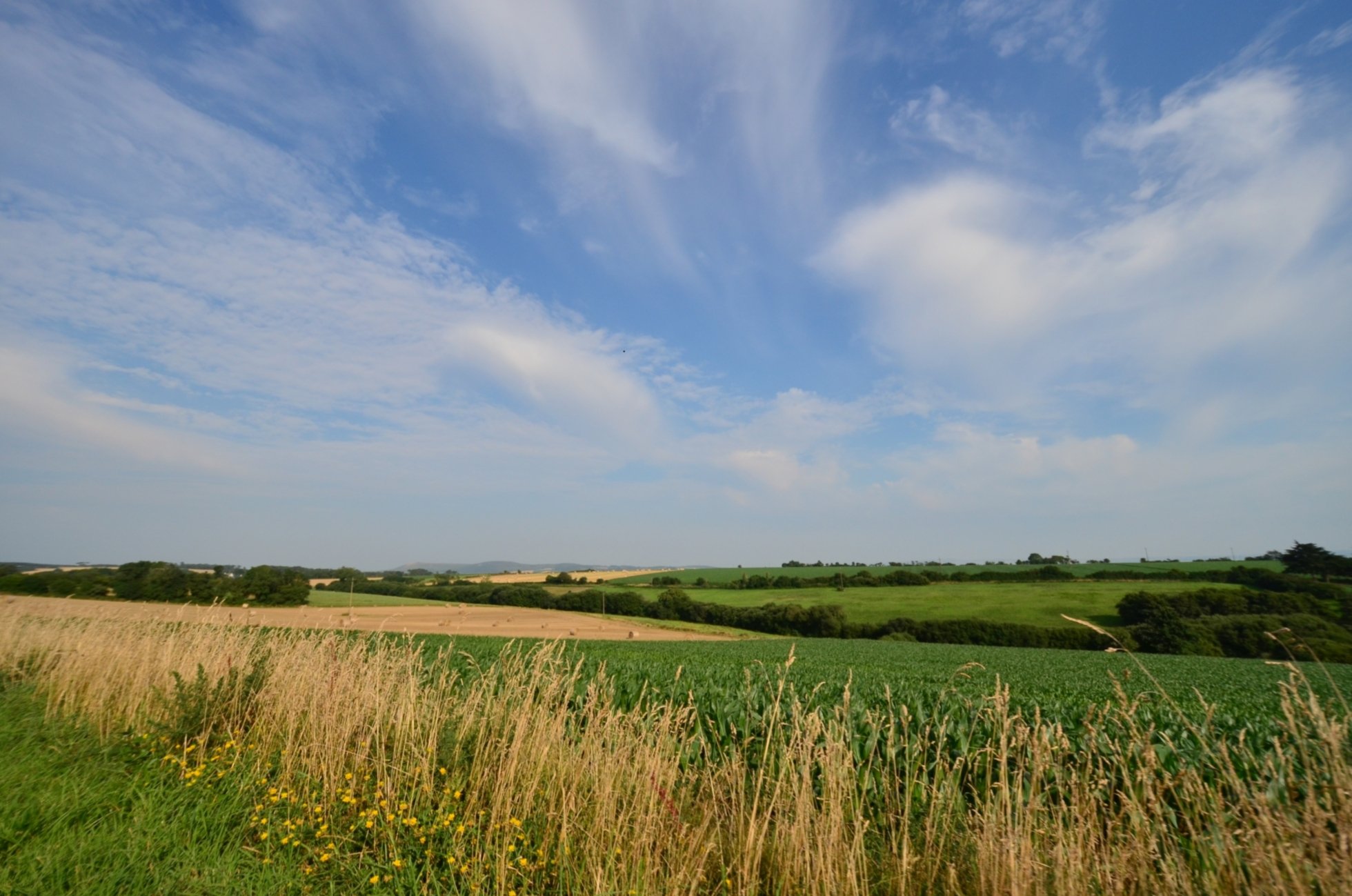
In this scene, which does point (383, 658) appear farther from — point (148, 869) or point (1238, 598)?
point (1238, 598)

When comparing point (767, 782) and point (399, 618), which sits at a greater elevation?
point (767, 782)

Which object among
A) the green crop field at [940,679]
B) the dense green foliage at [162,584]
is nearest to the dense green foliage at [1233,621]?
the green crop field at [940,679]

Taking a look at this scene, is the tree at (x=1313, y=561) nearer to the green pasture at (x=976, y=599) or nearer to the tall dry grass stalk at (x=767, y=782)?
the green pasture at (x=976, y=599)

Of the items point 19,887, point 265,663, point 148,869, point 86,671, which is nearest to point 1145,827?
point 148,869

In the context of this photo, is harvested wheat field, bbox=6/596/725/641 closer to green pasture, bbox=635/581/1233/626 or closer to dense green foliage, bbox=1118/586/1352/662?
green pasture, bbox=635/581/1233/626

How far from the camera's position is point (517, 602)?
61.6 metres

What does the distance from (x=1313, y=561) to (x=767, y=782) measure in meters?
94.4

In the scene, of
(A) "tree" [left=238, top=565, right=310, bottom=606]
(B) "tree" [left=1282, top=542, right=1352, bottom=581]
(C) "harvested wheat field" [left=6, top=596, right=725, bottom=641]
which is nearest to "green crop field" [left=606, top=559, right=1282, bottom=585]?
(B) "tree" [left=1282, top=542, right=1352, bottom=581]

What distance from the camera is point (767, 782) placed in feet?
18.3

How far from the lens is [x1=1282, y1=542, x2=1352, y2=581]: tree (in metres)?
65.1

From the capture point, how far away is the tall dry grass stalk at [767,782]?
3479 mm

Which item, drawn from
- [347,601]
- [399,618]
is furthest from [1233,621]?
[347,601]

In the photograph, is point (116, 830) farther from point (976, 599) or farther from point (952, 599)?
point (976, 599)

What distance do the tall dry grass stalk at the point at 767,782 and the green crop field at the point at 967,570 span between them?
72.8 m
